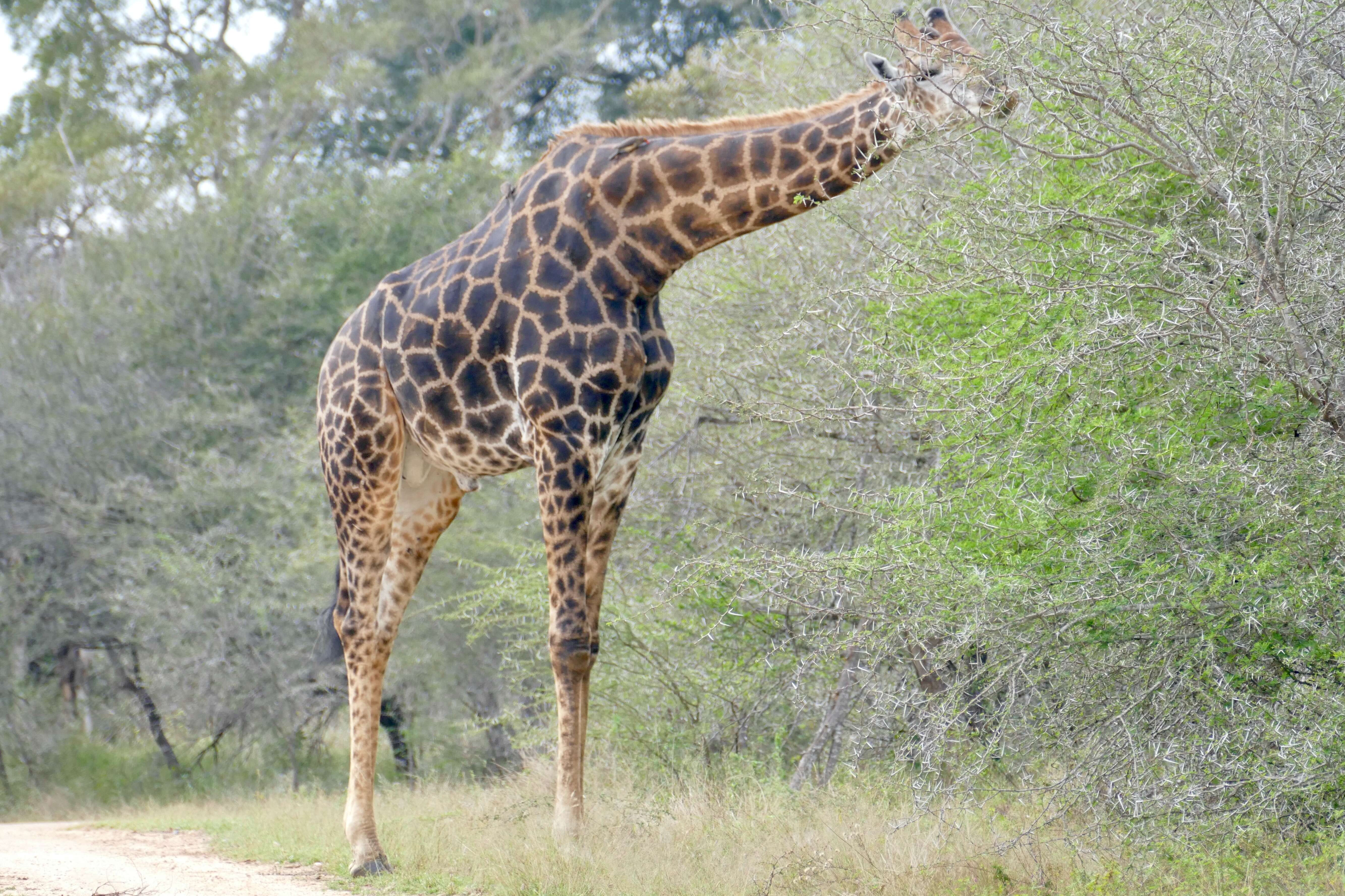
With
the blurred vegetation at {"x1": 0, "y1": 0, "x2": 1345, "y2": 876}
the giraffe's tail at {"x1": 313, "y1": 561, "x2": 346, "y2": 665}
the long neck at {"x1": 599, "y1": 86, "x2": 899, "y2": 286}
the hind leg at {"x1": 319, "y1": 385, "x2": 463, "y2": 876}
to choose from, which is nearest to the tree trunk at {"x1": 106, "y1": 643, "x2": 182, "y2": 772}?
the blurred vegetation at {"x1": 0, "y1": 0, "x2": 1345, "y2": 876}

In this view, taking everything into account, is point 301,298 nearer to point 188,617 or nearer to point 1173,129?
point 188,617

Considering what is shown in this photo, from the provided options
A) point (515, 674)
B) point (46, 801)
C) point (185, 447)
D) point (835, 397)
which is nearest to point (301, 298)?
point (185, 447)

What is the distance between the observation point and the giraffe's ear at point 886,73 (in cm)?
536

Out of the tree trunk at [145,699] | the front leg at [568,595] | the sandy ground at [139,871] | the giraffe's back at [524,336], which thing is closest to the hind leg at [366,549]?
the giraffe's back at [524,336]

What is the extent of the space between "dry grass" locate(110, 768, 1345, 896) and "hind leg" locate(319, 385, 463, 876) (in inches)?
23.2

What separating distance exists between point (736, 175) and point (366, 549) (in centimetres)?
261

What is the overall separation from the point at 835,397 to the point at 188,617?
350 inches

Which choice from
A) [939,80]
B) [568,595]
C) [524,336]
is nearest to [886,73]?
[939,80]

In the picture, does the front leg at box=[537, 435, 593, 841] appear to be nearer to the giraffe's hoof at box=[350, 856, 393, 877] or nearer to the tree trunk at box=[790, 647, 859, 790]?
the giraffe's hoof at box=[350, 856, 393, 877]

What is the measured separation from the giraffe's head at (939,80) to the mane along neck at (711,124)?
0.24m

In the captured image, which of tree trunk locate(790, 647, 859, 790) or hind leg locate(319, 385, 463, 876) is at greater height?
hind leg locate(319, 385, 463, 876)

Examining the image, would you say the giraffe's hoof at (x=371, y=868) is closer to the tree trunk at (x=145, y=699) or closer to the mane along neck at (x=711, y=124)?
the mane along neck at (x=711, y=124)

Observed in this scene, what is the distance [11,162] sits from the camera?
22594 millimetres

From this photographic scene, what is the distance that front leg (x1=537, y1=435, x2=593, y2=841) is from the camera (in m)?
5.68
